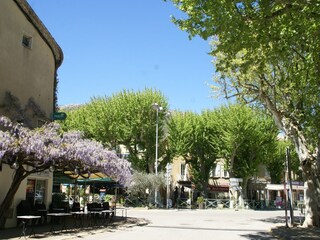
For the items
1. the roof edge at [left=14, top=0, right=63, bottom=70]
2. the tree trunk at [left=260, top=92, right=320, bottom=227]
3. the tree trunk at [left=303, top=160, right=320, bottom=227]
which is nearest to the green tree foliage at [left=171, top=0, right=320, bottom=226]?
the tree trunk at [left=260, top=92, right=320, bottom=227]

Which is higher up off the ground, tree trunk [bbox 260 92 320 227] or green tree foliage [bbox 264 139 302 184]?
green tree foliage [bbox 264 139 302 184]

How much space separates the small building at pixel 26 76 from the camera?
17719 millimetres

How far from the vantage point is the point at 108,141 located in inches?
1766

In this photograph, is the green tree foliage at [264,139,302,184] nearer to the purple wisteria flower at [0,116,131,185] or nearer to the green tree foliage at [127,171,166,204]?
the green tree foliage at [127,171,166,204]

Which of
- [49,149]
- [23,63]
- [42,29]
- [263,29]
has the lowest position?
[49,149]

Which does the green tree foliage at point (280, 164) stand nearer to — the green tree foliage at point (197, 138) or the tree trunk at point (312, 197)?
the green tree foliage at point (197, 138)

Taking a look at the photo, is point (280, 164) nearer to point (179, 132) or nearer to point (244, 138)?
point (244, 138)

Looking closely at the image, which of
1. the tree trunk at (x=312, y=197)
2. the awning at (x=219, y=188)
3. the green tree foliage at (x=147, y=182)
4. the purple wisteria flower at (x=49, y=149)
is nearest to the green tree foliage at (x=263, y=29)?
the tree trunk at (x=312, y=197)

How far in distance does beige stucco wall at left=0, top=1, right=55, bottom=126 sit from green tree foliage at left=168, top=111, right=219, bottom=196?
85.7 ft

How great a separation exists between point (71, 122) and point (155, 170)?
37.8 feet

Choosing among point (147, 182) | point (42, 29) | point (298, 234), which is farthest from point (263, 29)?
point (147, 182)

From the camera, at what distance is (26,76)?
1931 centimetres

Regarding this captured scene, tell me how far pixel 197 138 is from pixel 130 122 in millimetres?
8622

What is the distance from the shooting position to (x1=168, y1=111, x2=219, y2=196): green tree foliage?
46406 mm
